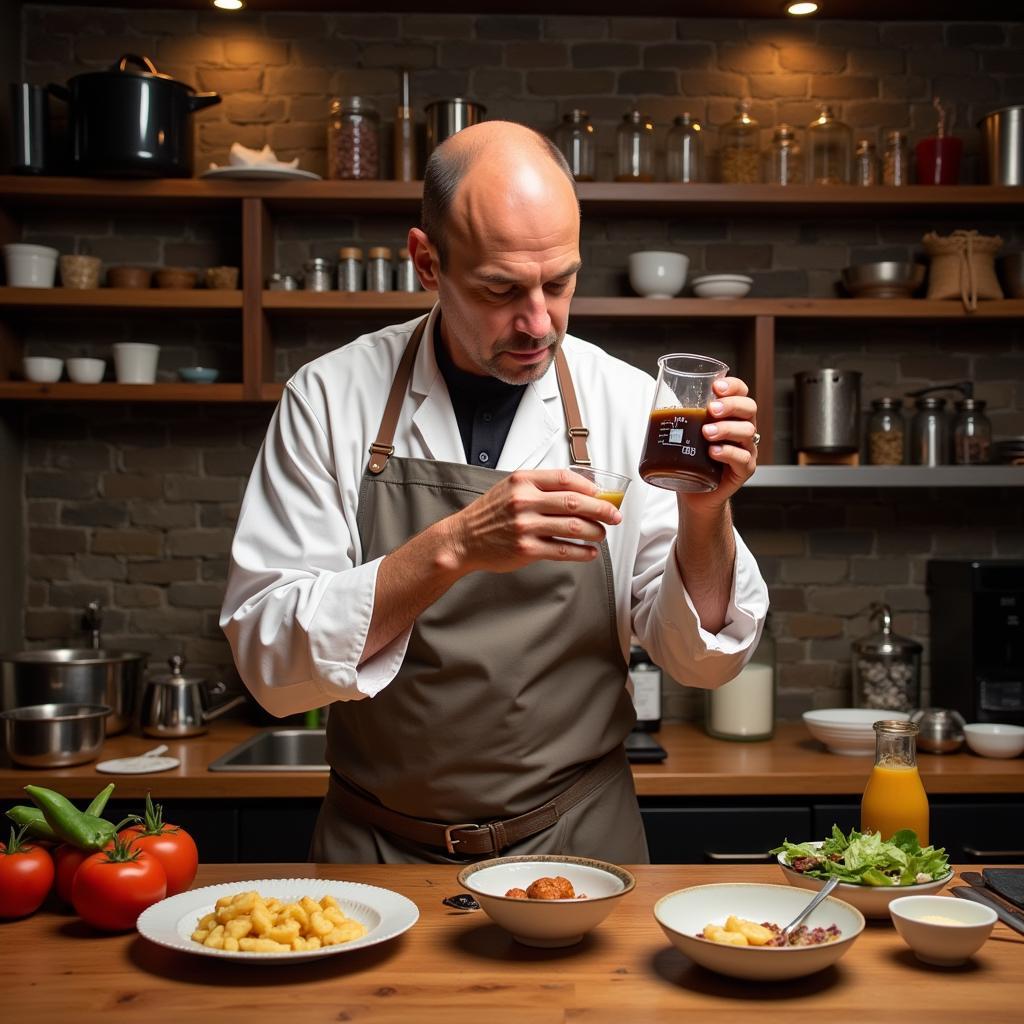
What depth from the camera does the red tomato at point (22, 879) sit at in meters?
1.44

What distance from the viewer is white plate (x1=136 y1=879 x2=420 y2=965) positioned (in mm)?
1271

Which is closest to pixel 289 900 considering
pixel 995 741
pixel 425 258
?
pixel 425 258

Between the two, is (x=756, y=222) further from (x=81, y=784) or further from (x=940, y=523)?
(x=81, y=784)

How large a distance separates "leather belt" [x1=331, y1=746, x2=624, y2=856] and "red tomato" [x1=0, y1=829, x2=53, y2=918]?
49 cm

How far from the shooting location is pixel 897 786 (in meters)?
1.57

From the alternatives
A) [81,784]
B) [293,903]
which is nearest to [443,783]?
[293,903]

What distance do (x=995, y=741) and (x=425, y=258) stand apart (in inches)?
79.1

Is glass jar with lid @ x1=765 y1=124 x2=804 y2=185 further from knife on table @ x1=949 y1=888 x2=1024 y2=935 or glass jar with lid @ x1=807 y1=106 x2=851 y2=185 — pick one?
knife on table @ x1=949 y1=888 x2=1024 y2=935

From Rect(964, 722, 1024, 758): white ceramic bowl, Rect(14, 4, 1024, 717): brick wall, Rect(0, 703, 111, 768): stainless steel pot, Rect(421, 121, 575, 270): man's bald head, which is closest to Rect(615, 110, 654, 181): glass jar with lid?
Rect(14, 4, 1024, 717): brick wall

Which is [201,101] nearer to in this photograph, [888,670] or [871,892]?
[888,670]

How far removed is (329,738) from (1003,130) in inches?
104

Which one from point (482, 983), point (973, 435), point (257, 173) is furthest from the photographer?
point (973, 435)

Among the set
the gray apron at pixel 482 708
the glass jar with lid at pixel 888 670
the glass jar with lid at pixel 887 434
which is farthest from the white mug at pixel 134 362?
the glass jar with lid at pixel 888 670

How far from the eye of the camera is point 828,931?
4.25ft
